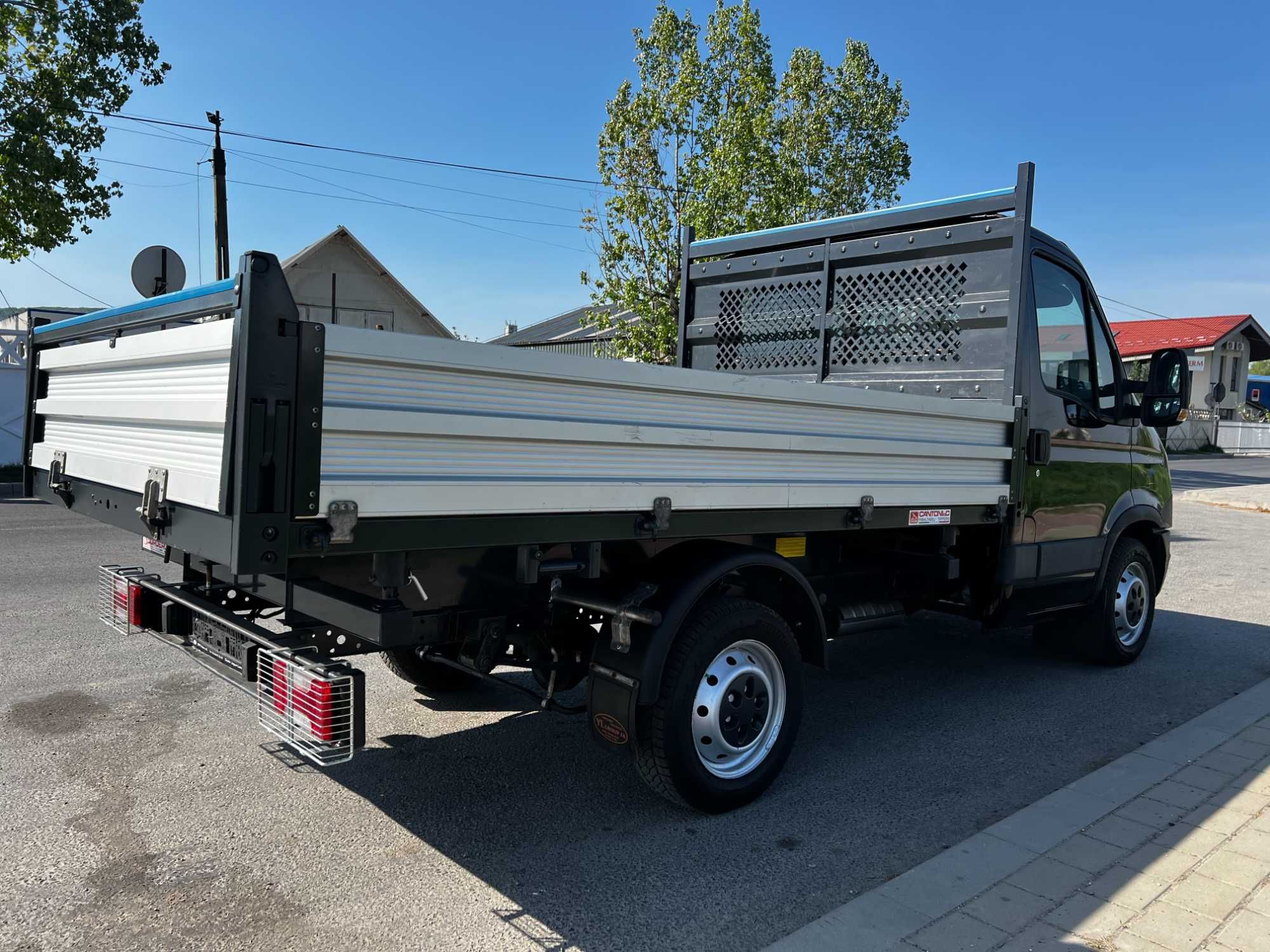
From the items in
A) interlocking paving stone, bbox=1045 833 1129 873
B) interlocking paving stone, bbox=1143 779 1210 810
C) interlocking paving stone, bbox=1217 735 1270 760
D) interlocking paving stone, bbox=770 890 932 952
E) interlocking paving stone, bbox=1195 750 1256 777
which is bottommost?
interlocking paving stone, bbox=770 890 932 952

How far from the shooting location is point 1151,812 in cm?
377

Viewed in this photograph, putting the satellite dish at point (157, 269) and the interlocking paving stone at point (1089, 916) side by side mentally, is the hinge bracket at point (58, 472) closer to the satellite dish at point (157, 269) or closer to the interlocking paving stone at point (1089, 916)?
the interlocking paving stone at point (1089, 916)

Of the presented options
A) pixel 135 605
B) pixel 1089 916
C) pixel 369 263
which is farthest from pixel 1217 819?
pixel 369 263

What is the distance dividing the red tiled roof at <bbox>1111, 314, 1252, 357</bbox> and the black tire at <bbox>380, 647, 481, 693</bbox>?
44791mm

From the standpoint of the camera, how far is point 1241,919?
296 centimetres

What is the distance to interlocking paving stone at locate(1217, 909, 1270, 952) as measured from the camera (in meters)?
2.82

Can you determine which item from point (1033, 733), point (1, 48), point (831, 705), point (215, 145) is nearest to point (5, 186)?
point (1, 48)

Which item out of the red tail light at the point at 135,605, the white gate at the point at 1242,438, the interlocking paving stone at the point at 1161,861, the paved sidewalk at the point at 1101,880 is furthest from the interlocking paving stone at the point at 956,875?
the white gate at the point at 1242,438

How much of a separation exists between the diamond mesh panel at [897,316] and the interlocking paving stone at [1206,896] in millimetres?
2742

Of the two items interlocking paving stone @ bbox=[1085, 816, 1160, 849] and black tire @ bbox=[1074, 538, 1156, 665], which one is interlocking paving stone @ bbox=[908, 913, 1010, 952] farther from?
black tire @ bbox=[1074, 538, 1156, 665]

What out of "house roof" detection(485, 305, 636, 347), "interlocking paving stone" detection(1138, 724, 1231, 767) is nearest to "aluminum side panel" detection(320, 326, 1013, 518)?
"interlocking paving stone" detection(1138, 724, 1231, 767)

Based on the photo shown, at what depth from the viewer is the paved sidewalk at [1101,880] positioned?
9.31ft

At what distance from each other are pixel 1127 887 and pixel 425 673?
10.9 feet

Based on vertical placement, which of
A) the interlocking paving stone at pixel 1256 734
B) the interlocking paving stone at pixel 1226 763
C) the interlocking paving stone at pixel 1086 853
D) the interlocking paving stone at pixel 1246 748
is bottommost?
the interlocking paving stone at pixel 1086 853
